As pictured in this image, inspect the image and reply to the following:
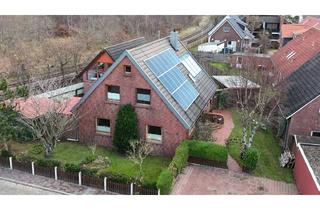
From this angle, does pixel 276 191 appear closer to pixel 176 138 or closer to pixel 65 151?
pixel 176 138

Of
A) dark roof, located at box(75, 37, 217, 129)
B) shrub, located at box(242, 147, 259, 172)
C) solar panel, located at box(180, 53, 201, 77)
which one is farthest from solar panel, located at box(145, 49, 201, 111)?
shrub, located at box(242, 147, 259, 172)

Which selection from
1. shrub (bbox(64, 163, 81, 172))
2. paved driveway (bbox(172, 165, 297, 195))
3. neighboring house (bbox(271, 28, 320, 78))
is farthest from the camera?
neighboring house (bbox(271, 28, 320, 78))

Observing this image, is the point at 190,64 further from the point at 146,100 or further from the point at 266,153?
the point at 266,153

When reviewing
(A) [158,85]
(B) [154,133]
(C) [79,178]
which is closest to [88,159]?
(C) [79,178]

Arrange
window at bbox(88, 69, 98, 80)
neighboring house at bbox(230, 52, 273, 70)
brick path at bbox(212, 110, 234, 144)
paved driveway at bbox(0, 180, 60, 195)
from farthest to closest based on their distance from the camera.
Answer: neighboring house at bbox(230, 52, 273, 70) → window at bbox(88, 69, 98, 80) → brick path at bbox(212, 110, 234, 144) → paved driveway at bbox(0, 180, 60, 195)

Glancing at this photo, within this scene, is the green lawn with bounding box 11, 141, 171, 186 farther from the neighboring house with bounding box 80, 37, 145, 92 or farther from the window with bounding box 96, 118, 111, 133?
the neighboring house with bounding box 80, 37, 145, 92

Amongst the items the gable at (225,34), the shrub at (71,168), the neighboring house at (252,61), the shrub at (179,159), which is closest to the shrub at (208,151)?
the shrub at (179,159)
